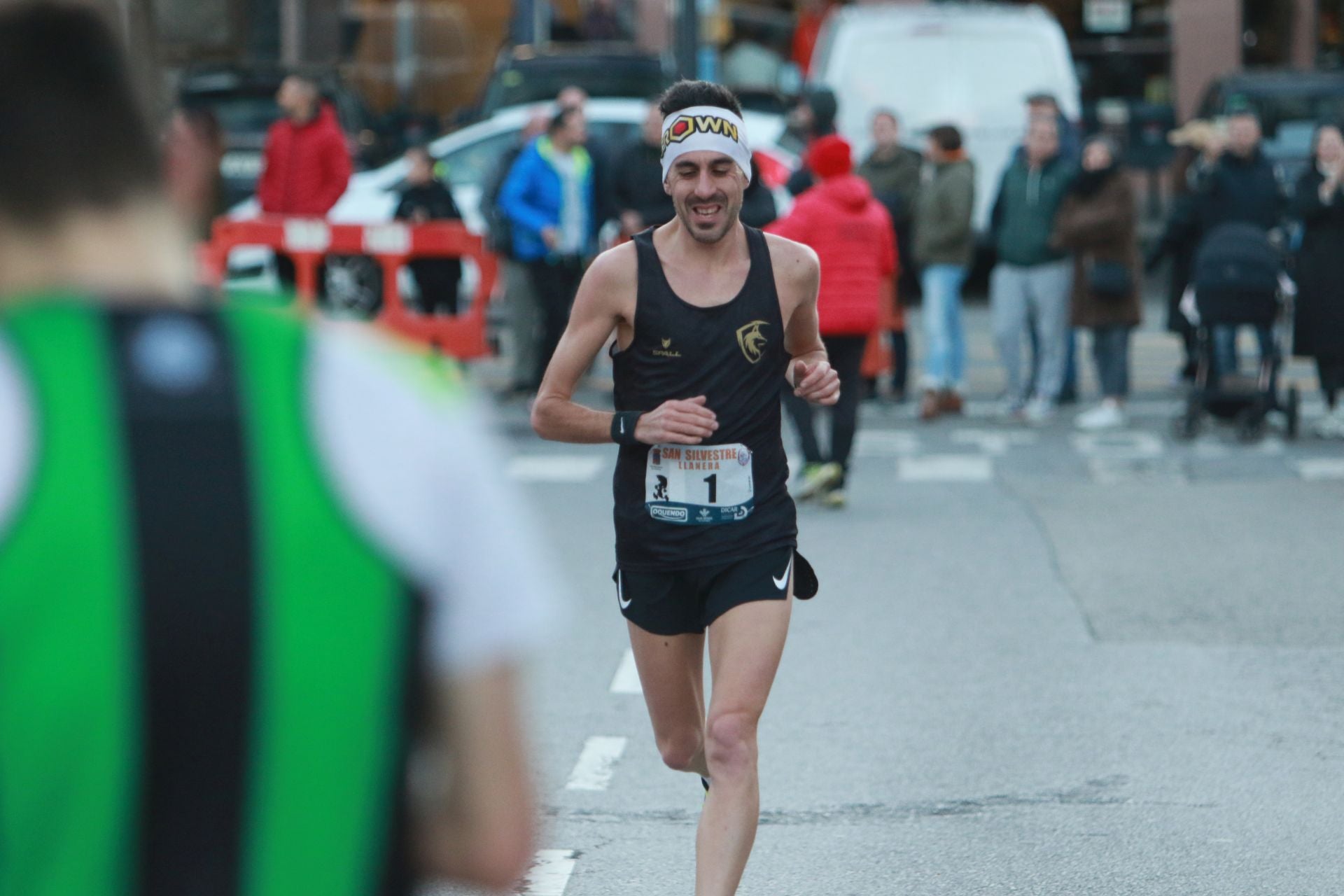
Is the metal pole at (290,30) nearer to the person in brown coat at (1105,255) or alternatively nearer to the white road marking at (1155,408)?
the white road marking at (1155,408)

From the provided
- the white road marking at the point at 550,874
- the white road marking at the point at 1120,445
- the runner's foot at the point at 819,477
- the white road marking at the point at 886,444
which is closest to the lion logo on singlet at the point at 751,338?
the white road marking at the point at 550,874

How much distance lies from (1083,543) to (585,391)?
609 centimetres

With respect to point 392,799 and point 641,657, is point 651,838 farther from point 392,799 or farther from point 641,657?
point 392,799

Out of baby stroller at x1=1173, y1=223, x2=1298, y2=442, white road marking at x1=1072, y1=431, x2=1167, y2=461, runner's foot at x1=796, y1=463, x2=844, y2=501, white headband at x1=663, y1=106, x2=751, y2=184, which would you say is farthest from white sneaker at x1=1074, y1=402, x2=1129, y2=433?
white headband at x1=663, y1=106, x2=751, y2=184

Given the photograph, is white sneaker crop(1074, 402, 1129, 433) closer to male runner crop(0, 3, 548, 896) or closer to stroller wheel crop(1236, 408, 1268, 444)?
stroller wheel crop(1236, 408, 1268, 444)

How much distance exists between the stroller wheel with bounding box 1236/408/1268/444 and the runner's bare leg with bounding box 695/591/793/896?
9654 mm

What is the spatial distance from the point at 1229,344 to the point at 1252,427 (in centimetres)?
59

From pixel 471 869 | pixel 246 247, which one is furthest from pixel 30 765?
pixel 246 247

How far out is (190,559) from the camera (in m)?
1.65

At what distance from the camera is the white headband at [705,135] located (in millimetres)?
4723

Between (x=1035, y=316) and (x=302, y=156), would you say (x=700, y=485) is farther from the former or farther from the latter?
(x=302, y=156)

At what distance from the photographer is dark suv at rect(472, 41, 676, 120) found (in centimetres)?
2039

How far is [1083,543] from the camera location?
10242mm

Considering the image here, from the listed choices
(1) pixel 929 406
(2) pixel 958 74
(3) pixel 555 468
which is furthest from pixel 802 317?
(2) pixel 958 74
